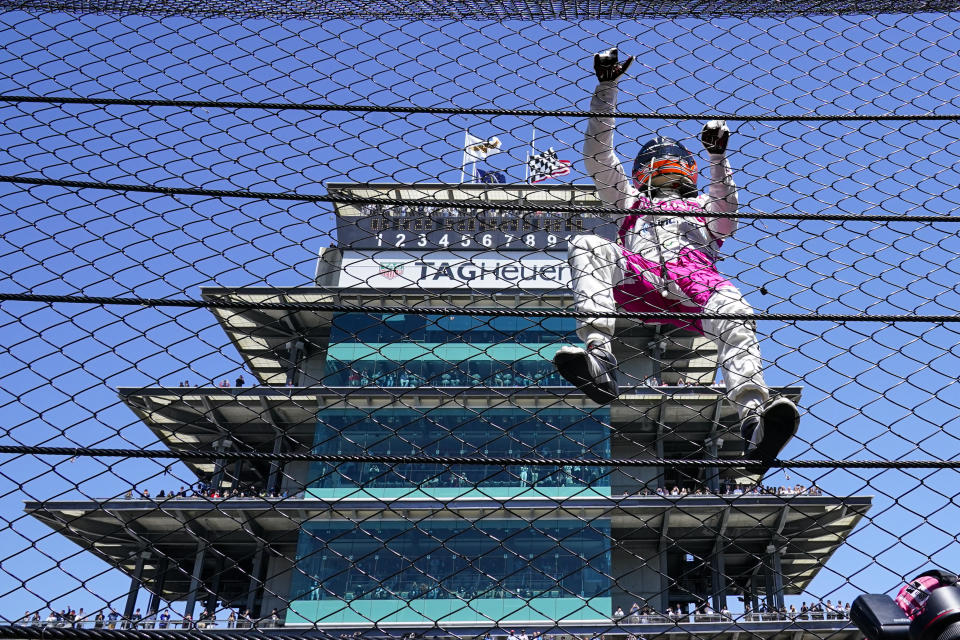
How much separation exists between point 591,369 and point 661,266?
60cm

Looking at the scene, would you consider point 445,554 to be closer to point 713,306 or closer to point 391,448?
point 391,448

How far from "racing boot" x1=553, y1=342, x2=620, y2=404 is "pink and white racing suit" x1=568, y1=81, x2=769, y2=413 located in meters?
0.09

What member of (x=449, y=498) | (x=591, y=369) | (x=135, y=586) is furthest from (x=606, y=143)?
(x=135, y=586)

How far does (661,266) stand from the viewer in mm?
2893

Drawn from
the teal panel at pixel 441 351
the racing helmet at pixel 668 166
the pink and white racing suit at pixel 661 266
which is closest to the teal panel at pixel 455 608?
the teal panel at pixel 441 351

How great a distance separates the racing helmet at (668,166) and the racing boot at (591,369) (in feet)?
3.24

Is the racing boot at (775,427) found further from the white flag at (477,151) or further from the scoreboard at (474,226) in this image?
the white flag at (477,151)

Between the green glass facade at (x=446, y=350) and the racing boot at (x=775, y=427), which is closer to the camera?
the racing boot at (x=775, y=427)

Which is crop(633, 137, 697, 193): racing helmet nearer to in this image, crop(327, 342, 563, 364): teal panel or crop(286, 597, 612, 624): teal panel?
crop(327, 342, 563, 364): teal panel

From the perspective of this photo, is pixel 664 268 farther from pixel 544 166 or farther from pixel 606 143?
pixel 544 166

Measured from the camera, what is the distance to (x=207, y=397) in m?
18.0

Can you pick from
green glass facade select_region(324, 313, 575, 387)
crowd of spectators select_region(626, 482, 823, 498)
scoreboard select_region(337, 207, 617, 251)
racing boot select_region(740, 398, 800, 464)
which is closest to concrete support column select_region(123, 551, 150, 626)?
green glass facade select_region(324, 313, 575, 387)

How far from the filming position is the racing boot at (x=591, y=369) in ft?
8.11

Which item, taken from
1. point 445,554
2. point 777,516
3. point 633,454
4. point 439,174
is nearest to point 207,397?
point 445,554
